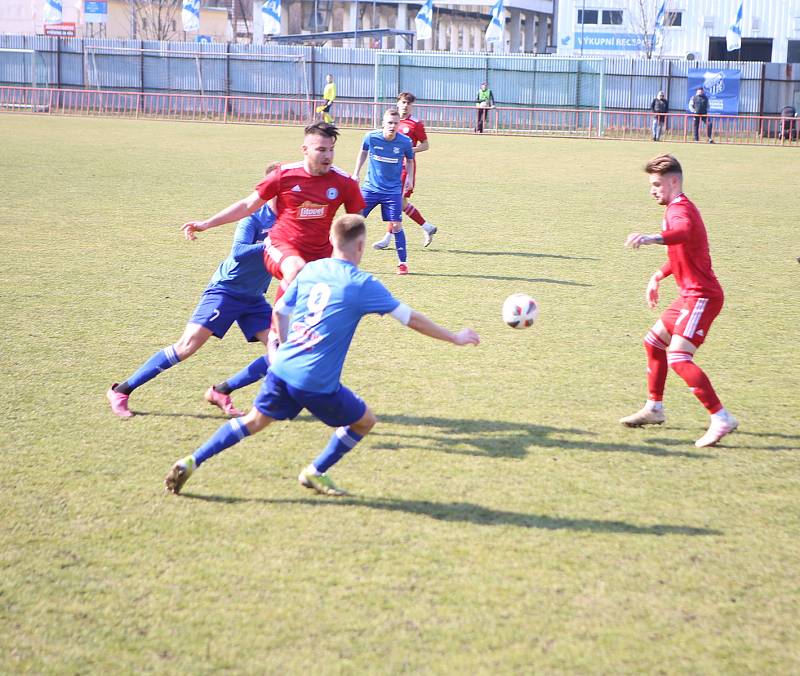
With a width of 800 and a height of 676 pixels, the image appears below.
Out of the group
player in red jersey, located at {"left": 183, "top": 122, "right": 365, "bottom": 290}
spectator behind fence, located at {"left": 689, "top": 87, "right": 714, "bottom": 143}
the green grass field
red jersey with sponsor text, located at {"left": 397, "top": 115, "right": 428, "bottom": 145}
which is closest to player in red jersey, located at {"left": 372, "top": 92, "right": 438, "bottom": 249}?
red jersey with sponsor text, located at {"left": 397, "top": 115, "right": 428, "bottom": 145}

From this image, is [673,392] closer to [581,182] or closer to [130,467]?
[130,467]

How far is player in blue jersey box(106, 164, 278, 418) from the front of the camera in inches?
281

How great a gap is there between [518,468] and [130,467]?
2.47m

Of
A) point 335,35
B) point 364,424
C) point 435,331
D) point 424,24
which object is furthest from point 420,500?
point 335,35

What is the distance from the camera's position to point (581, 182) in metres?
23.2

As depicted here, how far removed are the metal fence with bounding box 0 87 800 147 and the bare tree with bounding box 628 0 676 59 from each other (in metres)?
22.2

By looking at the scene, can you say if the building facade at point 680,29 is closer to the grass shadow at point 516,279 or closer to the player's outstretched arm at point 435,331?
the grass shadow at point 516,279

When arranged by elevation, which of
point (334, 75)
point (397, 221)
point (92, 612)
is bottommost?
point (92, 612)

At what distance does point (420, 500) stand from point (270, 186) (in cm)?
302

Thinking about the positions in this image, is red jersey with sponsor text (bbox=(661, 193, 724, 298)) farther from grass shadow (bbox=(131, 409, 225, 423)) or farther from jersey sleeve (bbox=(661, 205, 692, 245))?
grass shadow (bbox=(131, 409, 225, 423))

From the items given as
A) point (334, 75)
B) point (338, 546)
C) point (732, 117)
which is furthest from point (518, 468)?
point (334, 75)

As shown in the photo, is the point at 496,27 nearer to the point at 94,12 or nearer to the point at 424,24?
the point at 424,24

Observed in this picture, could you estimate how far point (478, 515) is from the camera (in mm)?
5543

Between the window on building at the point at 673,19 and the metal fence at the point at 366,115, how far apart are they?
2405 cm
